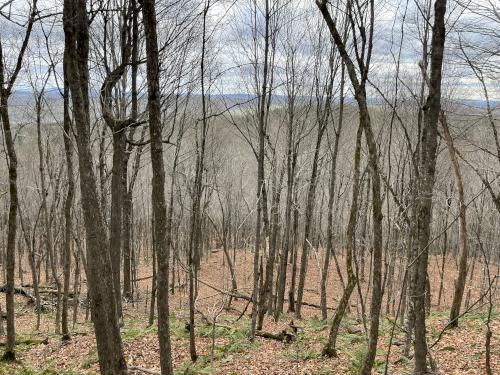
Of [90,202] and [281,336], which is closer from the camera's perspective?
[90,202]

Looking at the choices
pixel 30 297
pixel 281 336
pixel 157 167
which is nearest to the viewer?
pixel 157 167

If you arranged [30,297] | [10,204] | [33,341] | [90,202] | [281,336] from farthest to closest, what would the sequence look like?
[30,297] < [281,336] < [33,341] < [10,204] < [90,202]

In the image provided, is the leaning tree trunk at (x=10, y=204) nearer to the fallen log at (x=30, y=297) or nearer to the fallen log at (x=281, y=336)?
the fallen log at (x=281, y=336)

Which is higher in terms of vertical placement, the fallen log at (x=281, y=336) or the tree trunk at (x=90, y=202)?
the tree trunk at (x=90, y=202)

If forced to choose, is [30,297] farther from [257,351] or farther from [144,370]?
[144,370]

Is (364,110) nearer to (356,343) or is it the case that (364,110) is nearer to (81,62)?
(81,62)

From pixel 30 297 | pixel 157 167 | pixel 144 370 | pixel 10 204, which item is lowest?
pixel 30 297

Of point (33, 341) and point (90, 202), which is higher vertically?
point (90, 202)

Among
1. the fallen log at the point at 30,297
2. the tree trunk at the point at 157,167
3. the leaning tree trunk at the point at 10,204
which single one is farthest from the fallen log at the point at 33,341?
the fallen log at the point at 30,297

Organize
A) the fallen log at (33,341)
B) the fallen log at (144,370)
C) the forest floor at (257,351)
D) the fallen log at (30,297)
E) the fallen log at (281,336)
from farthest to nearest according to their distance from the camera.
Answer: the fallen log at (30,297) < the fallen log at (281,336) < the fallen log at (33,341) < the forest floor at (257,351) < the fallen log at (144,370)

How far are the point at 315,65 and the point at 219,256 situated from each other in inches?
755

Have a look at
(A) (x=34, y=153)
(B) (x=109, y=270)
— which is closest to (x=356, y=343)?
(B) (x=109, y=270)

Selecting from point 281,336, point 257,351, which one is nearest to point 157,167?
point 257,351

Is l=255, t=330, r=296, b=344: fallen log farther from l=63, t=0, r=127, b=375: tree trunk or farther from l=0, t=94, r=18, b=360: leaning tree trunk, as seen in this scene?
l=0, t=94, r=18, b=360: leaning tree trunk
